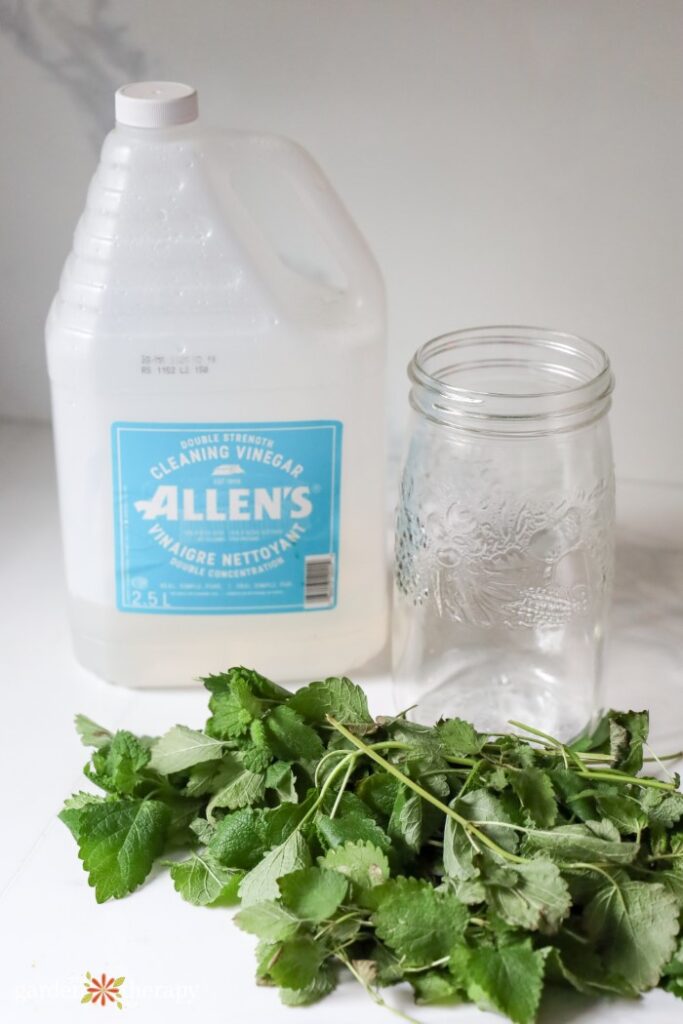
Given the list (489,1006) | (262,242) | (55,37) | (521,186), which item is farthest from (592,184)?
(489,1006)

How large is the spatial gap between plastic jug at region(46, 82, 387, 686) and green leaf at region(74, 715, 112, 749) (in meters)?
0.08

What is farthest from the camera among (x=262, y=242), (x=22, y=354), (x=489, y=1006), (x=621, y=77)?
(x=22, y=354)

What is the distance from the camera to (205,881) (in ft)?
2.43

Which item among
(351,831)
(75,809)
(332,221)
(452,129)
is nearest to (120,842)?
(75,809)

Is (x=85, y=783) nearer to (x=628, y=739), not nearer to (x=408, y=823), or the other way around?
(x=408, y=823)

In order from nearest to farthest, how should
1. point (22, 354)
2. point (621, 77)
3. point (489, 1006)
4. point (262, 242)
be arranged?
point (489, 1006)
point (262, 242)
point (621, 77)
point (22, 354)

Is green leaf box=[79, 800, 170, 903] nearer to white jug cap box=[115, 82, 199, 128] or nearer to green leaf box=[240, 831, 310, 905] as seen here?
green leaf box=[240, 831, 310, 905]

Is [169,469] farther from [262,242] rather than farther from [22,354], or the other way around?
[22,354]

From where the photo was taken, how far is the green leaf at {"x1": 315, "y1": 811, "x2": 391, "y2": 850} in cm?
71

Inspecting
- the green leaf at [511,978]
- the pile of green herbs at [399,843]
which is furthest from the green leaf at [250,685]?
the green leaf at [511,978]

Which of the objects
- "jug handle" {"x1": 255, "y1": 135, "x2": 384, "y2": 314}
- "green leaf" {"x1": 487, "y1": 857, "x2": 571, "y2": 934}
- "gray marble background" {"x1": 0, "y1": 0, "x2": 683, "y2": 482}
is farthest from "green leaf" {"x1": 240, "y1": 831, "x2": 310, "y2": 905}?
"gray marble background" {"x1": 0, "y1": 0, "x2": 683, "y2": 482}

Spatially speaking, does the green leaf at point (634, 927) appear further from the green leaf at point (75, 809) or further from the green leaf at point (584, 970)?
the green leaf at point (75, 809)

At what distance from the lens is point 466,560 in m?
0.88

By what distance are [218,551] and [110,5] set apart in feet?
1.49
